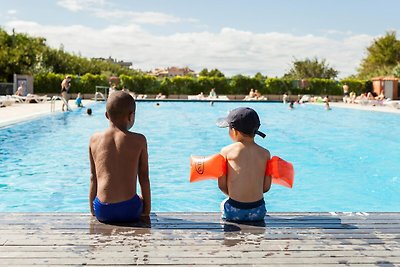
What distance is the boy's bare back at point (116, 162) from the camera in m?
4.02

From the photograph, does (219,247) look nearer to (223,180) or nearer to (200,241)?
(200,241)

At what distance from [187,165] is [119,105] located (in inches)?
309

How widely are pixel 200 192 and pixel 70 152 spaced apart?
5.11 m

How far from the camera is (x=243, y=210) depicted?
167 inches

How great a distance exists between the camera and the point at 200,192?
9.18 meters

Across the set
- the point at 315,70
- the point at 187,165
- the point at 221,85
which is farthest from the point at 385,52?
the point at 187,165

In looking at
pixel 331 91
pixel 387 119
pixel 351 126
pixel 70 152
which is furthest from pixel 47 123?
pixel 331 91

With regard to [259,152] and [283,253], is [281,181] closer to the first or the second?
[259,152]

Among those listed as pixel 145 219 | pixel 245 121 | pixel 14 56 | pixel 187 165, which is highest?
pixel 14 56

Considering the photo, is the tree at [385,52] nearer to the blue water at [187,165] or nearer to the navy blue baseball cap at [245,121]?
the blue water at [187,165]

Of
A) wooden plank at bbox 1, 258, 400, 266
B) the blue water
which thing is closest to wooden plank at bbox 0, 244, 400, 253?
wooden plank at bbox 1, 258, 400, 266

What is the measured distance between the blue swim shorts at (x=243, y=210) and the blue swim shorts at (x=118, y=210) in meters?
0.75

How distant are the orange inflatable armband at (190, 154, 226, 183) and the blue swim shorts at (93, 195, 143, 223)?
0.55 metres

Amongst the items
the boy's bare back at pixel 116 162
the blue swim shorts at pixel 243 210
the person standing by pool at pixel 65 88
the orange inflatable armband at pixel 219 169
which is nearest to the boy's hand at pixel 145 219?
the boy's bare back at pixel 116 162
